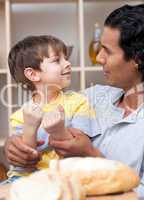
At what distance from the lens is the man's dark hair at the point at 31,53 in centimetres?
133

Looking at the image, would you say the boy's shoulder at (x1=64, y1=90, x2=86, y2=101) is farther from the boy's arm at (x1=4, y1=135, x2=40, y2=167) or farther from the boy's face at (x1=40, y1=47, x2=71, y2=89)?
the boy's arm at (x1=4, y1=135, x2=40, y2=167)

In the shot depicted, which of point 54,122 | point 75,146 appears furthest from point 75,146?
point 54,122

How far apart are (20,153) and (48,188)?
568 millimetres

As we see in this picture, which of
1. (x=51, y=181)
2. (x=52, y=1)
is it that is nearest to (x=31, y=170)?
(x=51, y=181)

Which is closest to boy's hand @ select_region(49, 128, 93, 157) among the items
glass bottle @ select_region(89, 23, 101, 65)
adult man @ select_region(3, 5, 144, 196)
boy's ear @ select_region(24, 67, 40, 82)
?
adult man @ select_region(3, 5, 144, 196)

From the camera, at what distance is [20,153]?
3.57 ft

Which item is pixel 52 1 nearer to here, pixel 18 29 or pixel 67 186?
pixel 18 29

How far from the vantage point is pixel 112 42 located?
47.1 inches

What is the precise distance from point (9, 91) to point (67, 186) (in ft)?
4.64

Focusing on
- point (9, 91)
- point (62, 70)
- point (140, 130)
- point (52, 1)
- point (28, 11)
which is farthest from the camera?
point (28, 11)

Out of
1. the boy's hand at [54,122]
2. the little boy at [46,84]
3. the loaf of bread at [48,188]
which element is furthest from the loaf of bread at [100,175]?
the little boy at [46,84]

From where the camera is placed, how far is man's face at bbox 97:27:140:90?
119cm

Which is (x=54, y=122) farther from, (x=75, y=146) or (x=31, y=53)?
(x=31, y=53)

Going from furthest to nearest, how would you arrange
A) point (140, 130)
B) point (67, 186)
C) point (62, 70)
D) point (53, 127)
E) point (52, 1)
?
point (52, 1)
point (62, 70)
point (140, 130)
point (53, 127)
point (67, 186)
